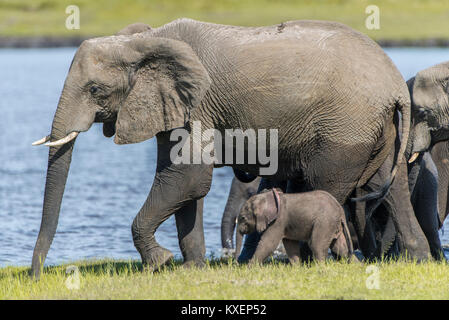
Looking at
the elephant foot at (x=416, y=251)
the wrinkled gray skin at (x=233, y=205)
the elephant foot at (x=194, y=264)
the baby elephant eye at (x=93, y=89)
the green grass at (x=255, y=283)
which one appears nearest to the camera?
the green grass at (x=255, y=283)

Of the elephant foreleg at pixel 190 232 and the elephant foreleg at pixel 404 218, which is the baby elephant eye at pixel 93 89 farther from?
the elephant foreleg at pixel 404 218

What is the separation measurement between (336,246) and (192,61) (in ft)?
7.75

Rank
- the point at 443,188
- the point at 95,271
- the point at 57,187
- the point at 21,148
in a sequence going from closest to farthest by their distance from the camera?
1. the point at 57,187
2. the point at 95,271
3. the point at 443,188
4. the point at 21,148

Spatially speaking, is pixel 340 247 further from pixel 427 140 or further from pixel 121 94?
pixel 121 94

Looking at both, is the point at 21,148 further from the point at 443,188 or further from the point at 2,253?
the point at 443,188

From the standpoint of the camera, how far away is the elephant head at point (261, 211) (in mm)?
9242

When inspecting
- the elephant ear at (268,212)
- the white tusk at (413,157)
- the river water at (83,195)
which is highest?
the white tusk at (413,157)

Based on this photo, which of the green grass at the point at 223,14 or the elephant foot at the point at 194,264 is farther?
the green grass at the point at 223,14

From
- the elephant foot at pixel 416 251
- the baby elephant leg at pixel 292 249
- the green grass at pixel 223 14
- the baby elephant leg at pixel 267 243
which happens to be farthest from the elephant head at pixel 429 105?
the green grass at pixel 223 14

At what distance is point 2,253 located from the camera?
13.7 m

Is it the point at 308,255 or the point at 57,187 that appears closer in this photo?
the point at 57,187

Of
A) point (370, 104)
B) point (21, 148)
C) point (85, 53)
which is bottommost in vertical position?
point (21, 148)

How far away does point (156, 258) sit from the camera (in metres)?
9.42
